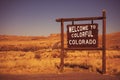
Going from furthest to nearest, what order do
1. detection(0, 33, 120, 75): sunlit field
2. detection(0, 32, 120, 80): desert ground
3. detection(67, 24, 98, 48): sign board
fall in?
detection(0, 33, 120, 75): sunlit field, detection(67, 24, 98, 48): sign board, detection(0, 32, 120, 80): desert ground

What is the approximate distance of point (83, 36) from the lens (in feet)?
46.7

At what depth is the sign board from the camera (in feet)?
46.2

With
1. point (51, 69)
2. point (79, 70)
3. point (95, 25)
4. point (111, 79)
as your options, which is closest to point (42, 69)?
point (51, 69)

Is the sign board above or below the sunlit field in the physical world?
above

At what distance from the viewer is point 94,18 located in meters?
13.9

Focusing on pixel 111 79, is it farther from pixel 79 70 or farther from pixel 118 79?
pixel 79 70

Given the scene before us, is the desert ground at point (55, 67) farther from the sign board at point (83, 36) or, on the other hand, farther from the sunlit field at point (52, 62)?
the sign board at point (83, 36)

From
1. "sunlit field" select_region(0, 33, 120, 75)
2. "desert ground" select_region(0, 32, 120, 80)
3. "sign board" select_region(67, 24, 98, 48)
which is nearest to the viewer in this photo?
"desert ground" select_region(0, 32, 120, 80)

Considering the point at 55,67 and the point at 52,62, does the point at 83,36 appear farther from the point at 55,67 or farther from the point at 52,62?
the point at 52,62

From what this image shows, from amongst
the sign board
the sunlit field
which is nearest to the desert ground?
the sunlit field

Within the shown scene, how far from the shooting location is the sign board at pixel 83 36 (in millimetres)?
14070

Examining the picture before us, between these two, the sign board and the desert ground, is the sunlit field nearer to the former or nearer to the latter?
the desert ground

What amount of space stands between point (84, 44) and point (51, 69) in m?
2.71

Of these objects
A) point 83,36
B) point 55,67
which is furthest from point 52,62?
point 83,36
